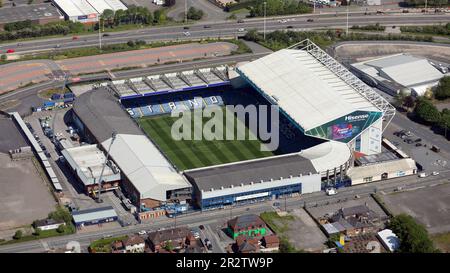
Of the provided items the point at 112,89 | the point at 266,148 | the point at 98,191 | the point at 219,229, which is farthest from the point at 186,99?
the point at 219,229

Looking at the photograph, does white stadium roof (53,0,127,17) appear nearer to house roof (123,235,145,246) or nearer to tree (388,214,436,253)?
house roof (123,235,145,246)

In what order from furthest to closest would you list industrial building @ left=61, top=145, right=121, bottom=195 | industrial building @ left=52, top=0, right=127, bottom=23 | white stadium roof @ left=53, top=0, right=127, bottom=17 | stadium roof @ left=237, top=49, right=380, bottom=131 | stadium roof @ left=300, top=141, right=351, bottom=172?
white stadium roof @ left=53, top=0, right=127, bottom=17 < industrial building @ left=52, top=0, right=127, bottom=23 < stadium roof @ left=237, top=49, right=380, bottom=131 < stadium roof @ left=300, top=141, right=351, bottom=172 < industrial building @ left=61, top=145, right=121, bottom=195

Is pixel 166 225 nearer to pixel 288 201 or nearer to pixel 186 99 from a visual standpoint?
pixel 288 201

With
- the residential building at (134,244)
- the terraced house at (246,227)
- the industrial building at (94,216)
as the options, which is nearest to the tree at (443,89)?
the terraced house at (246,227)

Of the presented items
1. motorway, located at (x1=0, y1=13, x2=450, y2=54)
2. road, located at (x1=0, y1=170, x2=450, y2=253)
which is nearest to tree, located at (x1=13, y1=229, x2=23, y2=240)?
road, located at (x1=0, y1=170, x2=450, y2=253)

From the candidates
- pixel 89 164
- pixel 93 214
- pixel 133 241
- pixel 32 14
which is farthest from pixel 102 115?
pixel 32 14

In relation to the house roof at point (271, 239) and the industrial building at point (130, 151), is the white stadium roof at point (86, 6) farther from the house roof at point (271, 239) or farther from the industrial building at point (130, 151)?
the house roof at point (271, 239)

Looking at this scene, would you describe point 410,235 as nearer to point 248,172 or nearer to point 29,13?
point 248,172
